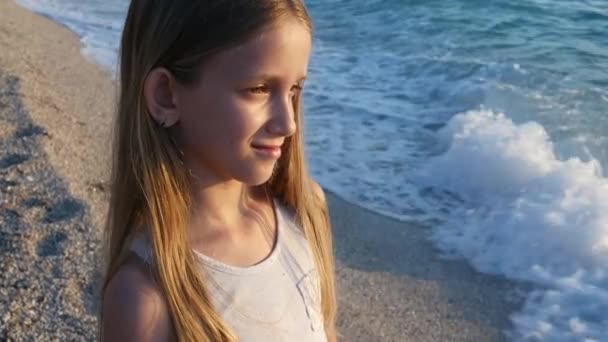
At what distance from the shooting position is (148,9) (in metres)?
1.51

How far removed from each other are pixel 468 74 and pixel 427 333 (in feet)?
14.5

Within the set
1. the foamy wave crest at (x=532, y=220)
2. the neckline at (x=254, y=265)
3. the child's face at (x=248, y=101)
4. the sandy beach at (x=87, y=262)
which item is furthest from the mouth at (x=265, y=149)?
the foamy wave crest at (x=532, y=220)

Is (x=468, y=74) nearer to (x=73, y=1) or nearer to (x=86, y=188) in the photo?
(x=86, y=188)

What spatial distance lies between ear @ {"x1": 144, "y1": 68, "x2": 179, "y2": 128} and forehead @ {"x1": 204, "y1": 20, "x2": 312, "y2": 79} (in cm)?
9

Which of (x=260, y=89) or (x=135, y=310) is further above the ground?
(x=260, y=89)

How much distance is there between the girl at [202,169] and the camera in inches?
57.8

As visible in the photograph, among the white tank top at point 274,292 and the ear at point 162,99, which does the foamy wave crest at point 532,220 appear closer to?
the white tank top at point 274,292

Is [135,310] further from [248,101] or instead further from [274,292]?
[248,101]

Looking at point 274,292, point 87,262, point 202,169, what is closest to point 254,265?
point 274,292

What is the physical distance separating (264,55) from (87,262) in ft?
7.15

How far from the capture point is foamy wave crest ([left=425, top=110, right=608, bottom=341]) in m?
3.97

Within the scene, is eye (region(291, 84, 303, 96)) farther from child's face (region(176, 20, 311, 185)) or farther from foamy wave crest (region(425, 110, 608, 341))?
foamy wave crest (region(425, 110, 608, 341))

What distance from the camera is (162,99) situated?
155 cm

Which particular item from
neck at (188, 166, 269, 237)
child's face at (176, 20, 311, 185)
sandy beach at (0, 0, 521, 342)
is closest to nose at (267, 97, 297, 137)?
child's face at (176, 20, 311, 185)
